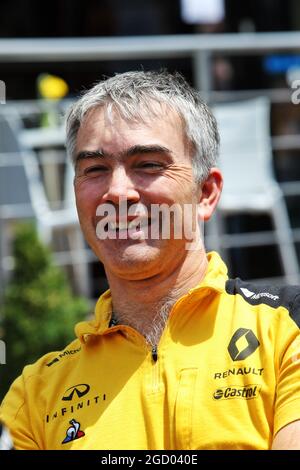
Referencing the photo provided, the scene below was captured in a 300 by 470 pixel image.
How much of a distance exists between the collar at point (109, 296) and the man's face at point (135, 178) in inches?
3.6

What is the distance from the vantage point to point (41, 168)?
5359 millimetres

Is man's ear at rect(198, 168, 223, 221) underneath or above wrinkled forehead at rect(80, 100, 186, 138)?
underneath

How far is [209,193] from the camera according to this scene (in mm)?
2236

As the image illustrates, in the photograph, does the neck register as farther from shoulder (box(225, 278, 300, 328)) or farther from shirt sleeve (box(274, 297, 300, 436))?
shirt sleeve (box(274, 297, 300, 436))

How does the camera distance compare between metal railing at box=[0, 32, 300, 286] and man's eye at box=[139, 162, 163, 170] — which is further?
metal railing at box=[0, 32, 300, 286]

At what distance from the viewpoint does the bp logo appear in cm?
196

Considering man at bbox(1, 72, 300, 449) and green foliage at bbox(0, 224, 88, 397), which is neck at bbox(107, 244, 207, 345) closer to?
man at bbox(1, 72, 300, 449)

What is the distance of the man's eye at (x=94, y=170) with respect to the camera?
2.09 meters

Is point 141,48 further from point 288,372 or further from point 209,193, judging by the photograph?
point 288,372

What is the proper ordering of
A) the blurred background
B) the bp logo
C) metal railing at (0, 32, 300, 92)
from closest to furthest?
1. the bp logo
2. the blurred background
3. metal railing at (0, 32, 300, 92)

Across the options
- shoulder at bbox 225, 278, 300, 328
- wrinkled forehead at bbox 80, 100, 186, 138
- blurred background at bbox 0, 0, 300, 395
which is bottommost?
shoulder at bbox 225, 278, 300, 328

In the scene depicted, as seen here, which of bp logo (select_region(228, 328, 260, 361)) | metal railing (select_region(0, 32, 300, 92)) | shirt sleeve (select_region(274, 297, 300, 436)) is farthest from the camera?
metal railing (select_region(0, 32, 300, 92))

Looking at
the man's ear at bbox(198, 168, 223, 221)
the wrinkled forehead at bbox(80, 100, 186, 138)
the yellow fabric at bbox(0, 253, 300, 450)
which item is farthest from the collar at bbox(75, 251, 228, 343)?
the wrinkled forehead at bbox(80, 100, 186, 138)

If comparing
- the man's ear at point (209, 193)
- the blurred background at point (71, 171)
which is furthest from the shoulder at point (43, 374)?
the blurred background at point (71, 171)
